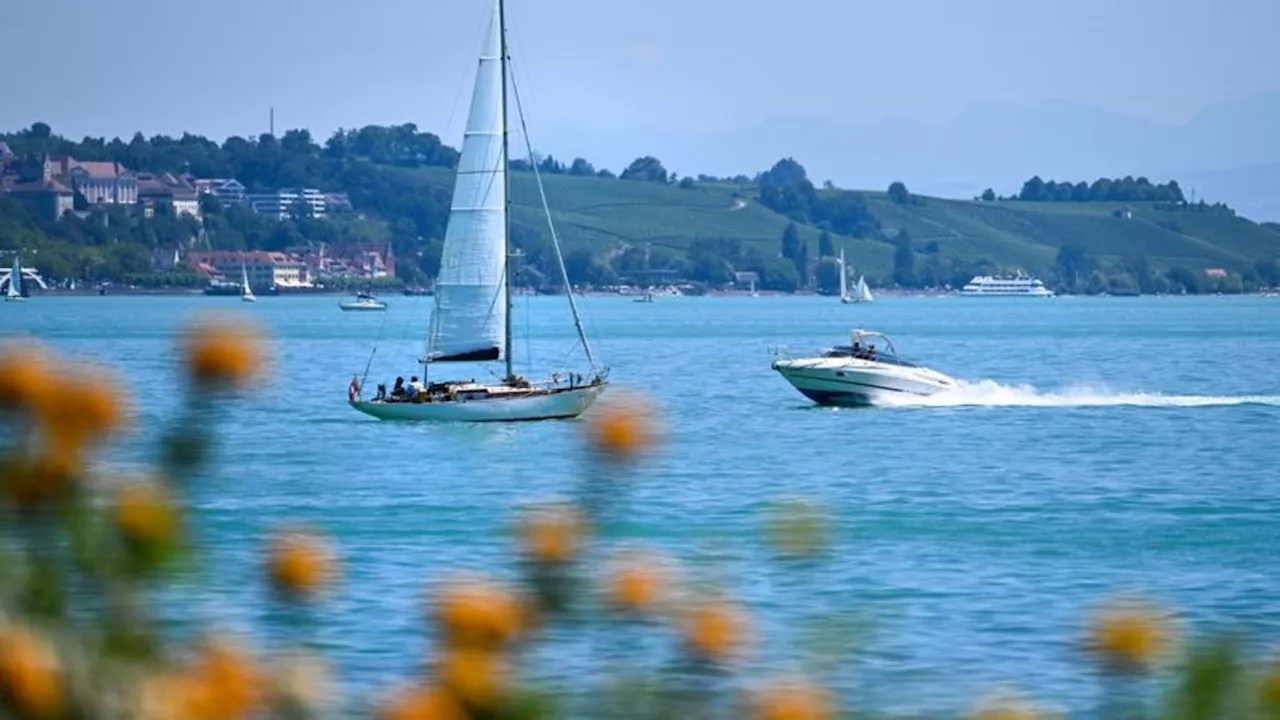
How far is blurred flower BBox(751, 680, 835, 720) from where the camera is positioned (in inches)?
125

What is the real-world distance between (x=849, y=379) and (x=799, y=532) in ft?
154

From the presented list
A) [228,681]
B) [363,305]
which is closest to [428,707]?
[228,681]

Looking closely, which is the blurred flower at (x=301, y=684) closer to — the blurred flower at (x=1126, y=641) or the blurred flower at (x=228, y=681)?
the blurred flower at (x=228, y=681)

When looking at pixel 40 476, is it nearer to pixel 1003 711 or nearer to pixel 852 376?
pixel 1003 711

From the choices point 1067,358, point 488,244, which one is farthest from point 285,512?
point 1067,358

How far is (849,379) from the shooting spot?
167 feet

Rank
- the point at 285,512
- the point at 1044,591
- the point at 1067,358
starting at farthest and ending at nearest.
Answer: the point at 1067,358 → the point at 285,512 → the point at 1044,591

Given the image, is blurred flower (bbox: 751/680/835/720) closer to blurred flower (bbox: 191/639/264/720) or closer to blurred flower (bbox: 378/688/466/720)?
blurred flower (bbox: 378/688/466/720)

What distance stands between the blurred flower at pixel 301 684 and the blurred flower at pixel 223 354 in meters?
0.48

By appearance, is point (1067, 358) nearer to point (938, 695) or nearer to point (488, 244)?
point (488, 244)

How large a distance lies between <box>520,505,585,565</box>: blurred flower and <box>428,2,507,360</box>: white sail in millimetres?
42591

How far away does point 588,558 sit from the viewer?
12.0 ft

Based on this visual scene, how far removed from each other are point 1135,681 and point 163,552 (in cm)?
144

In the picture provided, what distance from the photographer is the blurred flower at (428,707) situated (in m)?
3.11
